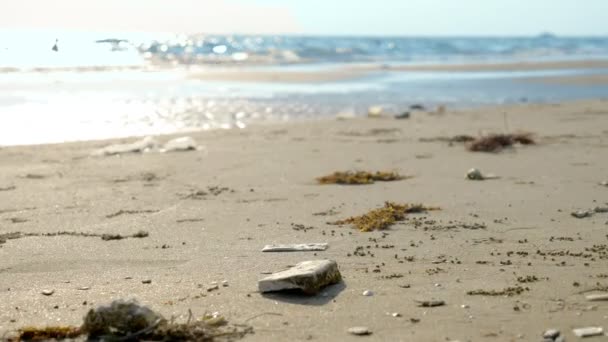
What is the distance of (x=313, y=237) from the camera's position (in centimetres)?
541

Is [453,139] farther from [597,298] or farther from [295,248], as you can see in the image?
[597,298]

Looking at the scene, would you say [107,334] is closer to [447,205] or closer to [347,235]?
[347,235]

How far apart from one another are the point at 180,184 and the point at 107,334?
408cm

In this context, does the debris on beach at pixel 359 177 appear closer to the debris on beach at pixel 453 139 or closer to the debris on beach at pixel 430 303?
the debris on beach at pixel 453 139

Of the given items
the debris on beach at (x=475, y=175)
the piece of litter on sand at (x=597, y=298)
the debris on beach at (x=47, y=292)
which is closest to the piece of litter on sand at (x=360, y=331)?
the piece of litter on sand at (x=597, y=298)

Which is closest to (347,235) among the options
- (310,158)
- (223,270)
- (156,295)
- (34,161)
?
(223,270)

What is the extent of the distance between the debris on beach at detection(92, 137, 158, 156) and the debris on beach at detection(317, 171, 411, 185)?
2877 millimetres

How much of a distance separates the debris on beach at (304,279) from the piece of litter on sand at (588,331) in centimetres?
123

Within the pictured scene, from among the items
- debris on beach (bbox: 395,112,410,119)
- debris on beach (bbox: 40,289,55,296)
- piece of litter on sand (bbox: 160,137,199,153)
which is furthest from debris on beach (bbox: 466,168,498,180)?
debris on beach (bbox: 395,112,410,119)

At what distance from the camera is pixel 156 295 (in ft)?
13.7

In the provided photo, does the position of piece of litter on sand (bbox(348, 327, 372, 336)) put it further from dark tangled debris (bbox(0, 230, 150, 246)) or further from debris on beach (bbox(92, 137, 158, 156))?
debris on beach (bbox(92, 137, 158, 156))

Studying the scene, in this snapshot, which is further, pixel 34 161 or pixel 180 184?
pixel 34 161

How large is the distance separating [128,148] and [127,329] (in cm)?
627

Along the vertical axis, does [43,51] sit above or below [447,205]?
above
